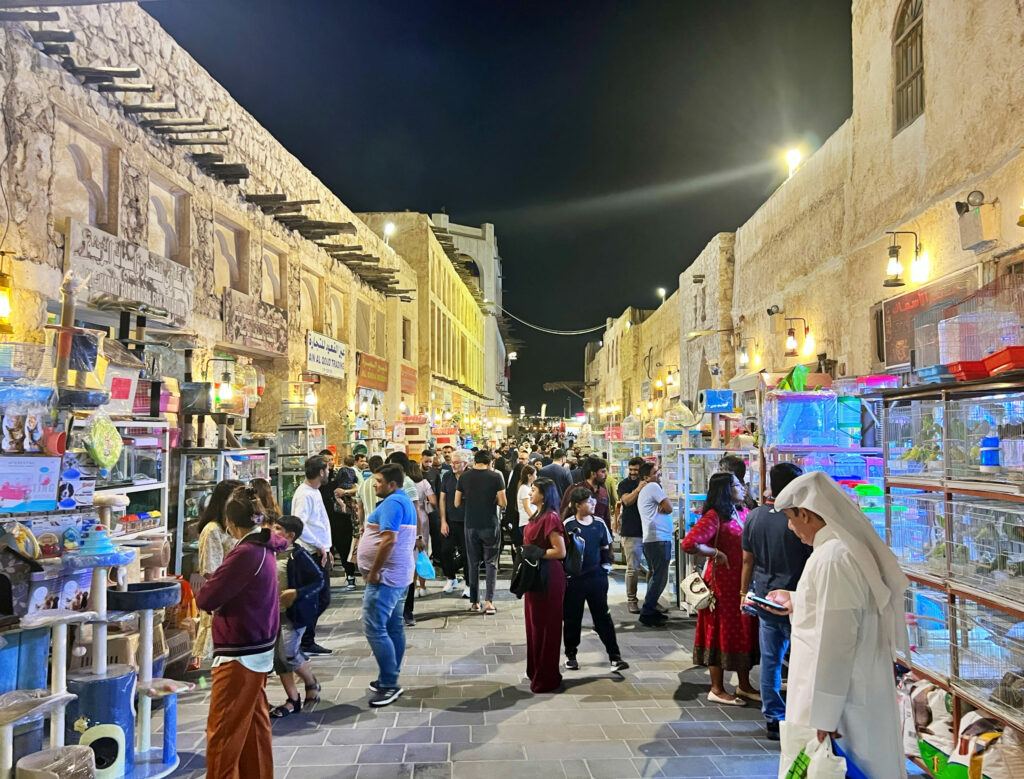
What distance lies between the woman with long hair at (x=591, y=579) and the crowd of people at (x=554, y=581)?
12mm

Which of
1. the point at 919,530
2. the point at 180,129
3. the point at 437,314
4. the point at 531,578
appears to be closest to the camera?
the point at 919,530

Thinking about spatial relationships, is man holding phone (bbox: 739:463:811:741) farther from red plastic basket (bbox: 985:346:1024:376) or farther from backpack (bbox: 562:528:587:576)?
backpack (bbox: 562:528:587:576)

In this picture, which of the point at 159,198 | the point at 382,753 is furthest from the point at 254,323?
the point at 382,753

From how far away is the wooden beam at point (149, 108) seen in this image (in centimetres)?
886

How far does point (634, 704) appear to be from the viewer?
17.3ft

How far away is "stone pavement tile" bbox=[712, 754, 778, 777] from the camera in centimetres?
413

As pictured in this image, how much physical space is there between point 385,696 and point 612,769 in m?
1.89

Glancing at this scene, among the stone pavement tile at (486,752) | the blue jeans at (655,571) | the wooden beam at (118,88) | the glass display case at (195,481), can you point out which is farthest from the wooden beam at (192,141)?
the stone pavement tile at (486,752)

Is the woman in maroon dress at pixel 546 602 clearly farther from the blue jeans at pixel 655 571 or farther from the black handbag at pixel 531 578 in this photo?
the blue jeans at pixel 655 571

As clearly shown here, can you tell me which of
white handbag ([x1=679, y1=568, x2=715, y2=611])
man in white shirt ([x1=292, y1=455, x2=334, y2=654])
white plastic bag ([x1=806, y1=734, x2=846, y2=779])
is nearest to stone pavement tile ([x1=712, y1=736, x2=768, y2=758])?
white handbag ([x1=679, y1=568, x2=715, y2=611])

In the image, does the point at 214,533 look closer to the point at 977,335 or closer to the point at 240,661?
the point at 240,661

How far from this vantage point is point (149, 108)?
9086mm

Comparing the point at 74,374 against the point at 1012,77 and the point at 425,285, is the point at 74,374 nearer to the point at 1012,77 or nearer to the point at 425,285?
the point at 1012,77

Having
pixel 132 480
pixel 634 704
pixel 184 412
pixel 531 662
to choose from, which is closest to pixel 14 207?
pixel 184 412
